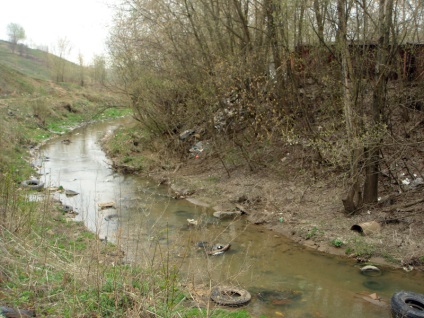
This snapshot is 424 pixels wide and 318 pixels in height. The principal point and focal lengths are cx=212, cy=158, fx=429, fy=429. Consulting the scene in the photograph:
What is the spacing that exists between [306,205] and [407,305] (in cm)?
527

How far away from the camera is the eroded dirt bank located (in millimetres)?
9266

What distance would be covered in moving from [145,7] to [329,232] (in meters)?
12.1

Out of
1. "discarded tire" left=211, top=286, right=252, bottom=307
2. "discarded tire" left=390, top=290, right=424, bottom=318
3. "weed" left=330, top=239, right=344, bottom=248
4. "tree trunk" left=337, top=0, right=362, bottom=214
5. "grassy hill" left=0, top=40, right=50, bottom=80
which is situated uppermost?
"grassy hill" left=0, top=40, right=50, bottom=80

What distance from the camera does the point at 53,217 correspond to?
10883 millimetres

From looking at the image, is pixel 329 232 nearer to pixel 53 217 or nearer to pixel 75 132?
pixel 53 217

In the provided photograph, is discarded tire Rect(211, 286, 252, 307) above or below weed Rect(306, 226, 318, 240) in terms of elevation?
below

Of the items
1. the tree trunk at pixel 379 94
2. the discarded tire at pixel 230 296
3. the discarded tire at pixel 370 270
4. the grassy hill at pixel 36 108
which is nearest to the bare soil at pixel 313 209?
the discarded tire at pixel 370 270

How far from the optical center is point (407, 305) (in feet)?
22.2

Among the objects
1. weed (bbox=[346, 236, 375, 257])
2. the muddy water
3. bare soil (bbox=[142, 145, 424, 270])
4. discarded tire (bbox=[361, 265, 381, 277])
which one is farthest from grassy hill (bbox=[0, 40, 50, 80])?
discarded tire (bbox=[361, 265, 381, 277])

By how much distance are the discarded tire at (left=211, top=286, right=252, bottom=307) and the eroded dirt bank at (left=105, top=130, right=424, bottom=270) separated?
316cm

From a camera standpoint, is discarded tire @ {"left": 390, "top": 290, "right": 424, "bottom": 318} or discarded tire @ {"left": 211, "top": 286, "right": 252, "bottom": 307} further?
discarded tire @ {"left": 211, "top": 286, "right": 252, "bottom": 307}

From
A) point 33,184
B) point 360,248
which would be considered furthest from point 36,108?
point 360,248

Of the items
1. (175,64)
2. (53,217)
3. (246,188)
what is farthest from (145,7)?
(53,217)

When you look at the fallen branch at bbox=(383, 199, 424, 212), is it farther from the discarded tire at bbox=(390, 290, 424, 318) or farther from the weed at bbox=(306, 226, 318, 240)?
the discarded tire at bbox=(390, 290, 424, 318)
